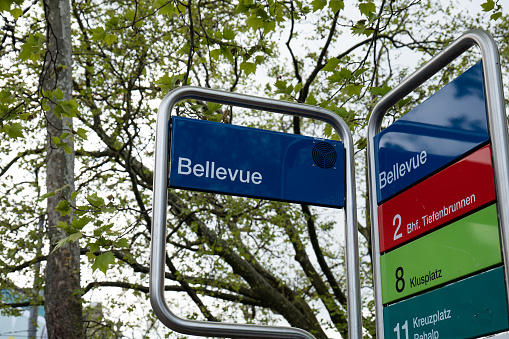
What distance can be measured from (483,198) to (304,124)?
11.9 meters

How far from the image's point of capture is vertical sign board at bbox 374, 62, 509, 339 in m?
1.97

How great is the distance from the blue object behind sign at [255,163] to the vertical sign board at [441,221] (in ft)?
0.75

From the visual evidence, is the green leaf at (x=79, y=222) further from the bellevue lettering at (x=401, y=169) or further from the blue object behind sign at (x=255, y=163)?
the bellevue lettering at (x=401, y=169)

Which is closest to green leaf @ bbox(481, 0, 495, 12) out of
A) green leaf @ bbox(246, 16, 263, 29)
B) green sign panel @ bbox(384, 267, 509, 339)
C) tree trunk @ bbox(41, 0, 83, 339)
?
green leaf @ bbox(246, 16, 263, 29)

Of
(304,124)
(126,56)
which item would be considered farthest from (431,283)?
(304,124)

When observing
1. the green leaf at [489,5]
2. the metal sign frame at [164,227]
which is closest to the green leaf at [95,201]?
the metal sign frame at [164,227]

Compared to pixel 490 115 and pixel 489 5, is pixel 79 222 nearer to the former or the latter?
pixel 490 115

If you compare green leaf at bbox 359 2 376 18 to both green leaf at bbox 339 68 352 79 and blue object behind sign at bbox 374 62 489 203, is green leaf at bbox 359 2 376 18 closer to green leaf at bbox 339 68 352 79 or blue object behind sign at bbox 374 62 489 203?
green leaf at bbox 339 68 352 79

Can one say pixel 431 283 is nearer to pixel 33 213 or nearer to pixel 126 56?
pixel 126 56

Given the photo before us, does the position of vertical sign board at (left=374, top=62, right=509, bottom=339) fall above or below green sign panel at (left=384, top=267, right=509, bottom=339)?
above

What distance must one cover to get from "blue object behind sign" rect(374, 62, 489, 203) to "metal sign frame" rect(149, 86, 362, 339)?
0.16 meters

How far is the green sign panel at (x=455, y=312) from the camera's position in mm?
1905

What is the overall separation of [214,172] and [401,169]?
689 millimetres

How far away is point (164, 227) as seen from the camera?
2.05m
